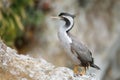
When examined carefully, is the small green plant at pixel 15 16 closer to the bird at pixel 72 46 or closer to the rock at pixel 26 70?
the bird at pixel 72 46

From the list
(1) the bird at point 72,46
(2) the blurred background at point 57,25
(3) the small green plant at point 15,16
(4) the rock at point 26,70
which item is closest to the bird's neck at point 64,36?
(1) the bird at point 72,46

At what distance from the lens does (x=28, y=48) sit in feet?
74.1

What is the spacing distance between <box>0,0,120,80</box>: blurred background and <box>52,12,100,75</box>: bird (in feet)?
26.9

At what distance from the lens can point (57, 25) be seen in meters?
23.0

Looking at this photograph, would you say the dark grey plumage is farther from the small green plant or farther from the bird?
the small green plant

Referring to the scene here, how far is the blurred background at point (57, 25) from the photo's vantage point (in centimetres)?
2025

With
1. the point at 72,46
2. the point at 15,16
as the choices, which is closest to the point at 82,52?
the point at 72,46

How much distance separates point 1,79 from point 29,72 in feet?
2.19

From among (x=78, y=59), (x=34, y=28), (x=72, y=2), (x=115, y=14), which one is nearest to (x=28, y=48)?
(x=34, y=28)

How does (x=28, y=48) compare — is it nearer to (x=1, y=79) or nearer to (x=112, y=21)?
(x=112, y=21)

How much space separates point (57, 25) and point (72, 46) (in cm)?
1251

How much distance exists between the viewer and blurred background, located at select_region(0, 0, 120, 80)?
20250mm

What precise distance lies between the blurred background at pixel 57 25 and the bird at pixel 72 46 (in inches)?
323

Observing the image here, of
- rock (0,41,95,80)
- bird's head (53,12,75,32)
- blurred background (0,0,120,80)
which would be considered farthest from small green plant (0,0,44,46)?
rock (0,41,95,80)
